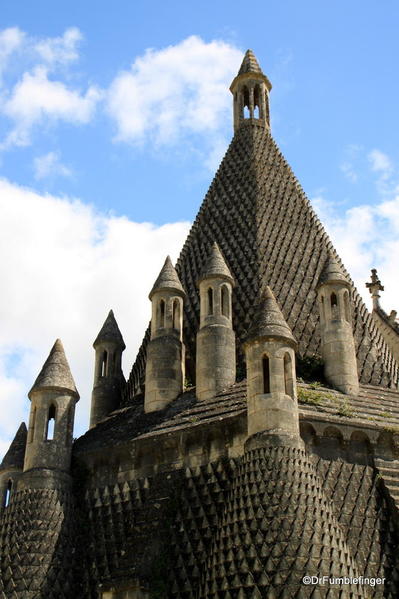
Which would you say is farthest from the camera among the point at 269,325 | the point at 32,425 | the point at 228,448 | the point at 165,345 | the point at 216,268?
the point at 216,268

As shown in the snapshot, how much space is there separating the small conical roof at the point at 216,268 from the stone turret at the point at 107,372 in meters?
4.36

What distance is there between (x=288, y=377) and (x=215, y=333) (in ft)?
10.2

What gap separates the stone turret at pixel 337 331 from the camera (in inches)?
757

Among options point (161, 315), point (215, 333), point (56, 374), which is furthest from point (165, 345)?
point (56, 374)

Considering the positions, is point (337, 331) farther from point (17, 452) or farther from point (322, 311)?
point (17, 452)

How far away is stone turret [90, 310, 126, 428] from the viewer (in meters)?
23.0

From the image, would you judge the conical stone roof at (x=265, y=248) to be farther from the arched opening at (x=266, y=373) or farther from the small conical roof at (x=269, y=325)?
the arched opening at (x=266, y=373)

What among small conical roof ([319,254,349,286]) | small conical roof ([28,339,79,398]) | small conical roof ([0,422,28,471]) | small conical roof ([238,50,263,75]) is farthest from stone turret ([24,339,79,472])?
small conical roof ([238,50,263,75])

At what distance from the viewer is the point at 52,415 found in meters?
20.0

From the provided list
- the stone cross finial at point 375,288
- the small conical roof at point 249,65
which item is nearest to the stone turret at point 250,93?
the small conical roof at point 249,65

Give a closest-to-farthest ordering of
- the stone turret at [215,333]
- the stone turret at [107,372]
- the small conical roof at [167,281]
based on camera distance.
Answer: the stone turret at [215,333]
the small conical roof at [167,281]
the stone turret at [107,372]

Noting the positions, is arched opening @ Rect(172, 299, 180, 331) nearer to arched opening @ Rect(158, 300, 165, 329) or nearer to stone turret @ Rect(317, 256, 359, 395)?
arched opening @ Rect(158, 300, 165, 329)

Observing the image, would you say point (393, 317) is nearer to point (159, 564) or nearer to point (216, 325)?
point (216, 325)

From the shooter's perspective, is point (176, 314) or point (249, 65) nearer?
point (176, 314)
